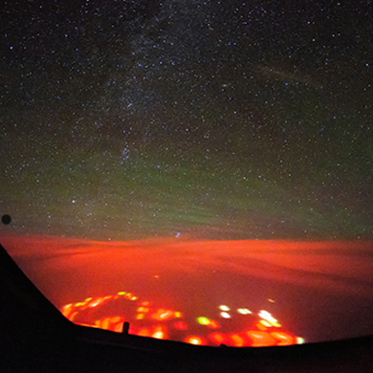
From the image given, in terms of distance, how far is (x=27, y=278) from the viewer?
4.55 ft

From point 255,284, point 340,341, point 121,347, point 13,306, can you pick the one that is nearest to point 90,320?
point 121,347

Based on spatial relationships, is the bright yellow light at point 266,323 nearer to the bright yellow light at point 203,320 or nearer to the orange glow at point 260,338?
the orange glow at point 260,338

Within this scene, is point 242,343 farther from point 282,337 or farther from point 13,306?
point 13,306

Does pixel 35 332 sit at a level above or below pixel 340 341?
below

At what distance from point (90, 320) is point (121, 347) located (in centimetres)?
189

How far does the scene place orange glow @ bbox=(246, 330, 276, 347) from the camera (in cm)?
269

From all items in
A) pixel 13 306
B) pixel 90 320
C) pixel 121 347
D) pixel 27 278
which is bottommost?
pixel 90 320

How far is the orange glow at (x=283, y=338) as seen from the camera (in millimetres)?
2693

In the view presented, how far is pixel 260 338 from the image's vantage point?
282 centimetres

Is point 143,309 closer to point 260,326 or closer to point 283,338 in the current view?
point 260,326

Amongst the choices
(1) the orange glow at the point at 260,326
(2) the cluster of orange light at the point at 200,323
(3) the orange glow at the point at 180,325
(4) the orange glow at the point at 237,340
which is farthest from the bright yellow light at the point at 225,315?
(3) the orange glow at the point at 180,325

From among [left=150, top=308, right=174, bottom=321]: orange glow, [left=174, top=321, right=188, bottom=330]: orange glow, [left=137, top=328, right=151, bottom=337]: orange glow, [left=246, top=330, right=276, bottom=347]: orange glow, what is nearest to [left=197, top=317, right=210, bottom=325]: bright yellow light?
[left=174, top=321, right=188, bottom=330]: orange glow

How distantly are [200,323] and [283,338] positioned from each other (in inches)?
46.9

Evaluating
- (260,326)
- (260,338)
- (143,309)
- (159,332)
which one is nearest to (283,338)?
(260,338)
